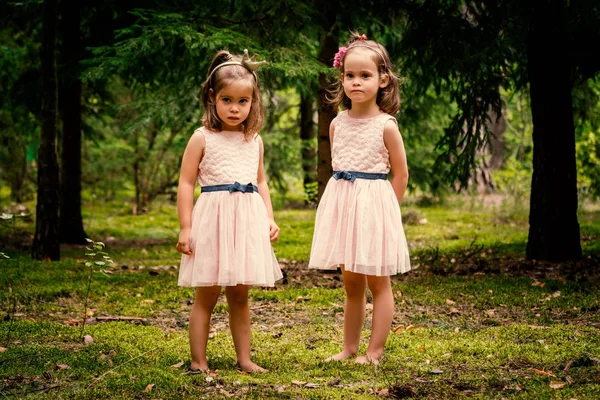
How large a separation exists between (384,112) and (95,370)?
237cm

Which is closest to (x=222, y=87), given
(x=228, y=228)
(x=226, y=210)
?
(x=226, y=210)

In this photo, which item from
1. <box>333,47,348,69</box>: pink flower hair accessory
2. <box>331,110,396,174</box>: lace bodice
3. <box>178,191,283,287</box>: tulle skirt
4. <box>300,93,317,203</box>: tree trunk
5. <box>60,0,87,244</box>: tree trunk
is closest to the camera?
<box>178,191,283,287</box>: tulle skirt

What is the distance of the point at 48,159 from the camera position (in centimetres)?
805

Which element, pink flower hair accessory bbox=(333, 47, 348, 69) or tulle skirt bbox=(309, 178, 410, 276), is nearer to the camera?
tulle skirt bbox=(309, 178, 410, 276)

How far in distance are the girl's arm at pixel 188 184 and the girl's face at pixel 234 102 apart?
0.63 ft

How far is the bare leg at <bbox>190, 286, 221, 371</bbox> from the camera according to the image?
4293 millimetres

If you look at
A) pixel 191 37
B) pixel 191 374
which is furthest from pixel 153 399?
pixel 191 37

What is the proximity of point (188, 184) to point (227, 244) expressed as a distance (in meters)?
0.43

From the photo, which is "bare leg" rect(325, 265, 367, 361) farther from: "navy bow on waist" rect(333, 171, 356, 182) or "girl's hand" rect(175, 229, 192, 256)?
"girl's hand" rect(175, 229, 192, 256)

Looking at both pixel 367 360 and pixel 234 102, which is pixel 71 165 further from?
pixel 367 360

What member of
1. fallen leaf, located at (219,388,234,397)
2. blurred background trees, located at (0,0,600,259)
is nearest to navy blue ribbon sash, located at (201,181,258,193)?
fallen leaf, located at (219,388,234,397)

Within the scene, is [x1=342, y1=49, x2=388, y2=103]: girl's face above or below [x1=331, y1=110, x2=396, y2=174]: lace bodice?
above

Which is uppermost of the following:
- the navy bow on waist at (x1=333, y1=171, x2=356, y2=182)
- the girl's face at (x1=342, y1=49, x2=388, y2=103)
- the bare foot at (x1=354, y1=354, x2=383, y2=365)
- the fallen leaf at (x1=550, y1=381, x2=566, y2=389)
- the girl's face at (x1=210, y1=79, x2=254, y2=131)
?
the girl's face at (x1=342, y1=49, x2=388, y2=103)

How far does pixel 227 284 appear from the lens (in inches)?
162
